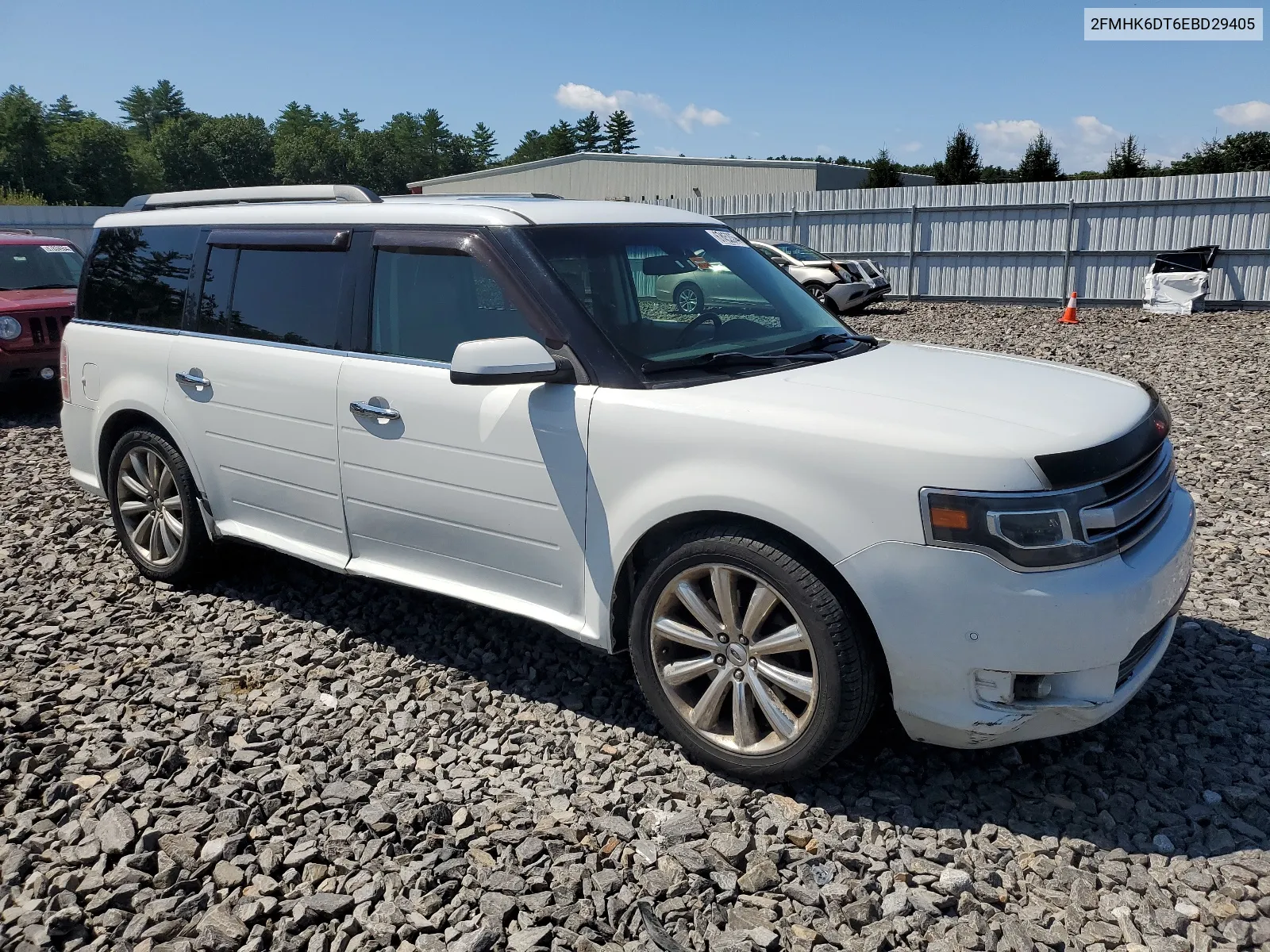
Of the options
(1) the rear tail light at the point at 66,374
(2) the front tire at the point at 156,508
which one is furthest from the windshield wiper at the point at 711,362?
(1) the rear tail light at the point at 66,374

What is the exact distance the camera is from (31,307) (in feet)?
31.6

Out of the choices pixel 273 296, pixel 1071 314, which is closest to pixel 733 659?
pixel 273 296

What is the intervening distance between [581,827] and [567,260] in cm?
203

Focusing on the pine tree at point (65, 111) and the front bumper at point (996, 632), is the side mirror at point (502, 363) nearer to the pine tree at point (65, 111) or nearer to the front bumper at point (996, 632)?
the front bumper at point (996, 632)

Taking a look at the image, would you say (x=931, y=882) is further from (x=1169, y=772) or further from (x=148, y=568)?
(x=148, y=568)

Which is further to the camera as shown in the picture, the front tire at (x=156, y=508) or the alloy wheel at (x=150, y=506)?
the alloy wheel at (x=150, y=506)

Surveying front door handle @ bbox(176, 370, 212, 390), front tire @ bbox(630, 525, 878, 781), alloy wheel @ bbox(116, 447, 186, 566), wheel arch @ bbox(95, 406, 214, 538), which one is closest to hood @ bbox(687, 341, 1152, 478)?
front tire @ bbox(630, 525, 878, 781)

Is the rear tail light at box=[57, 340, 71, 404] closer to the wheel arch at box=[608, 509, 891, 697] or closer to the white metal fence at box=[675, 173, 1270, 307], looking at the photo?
the wheel arch at box=[608, 509, 891, 697]

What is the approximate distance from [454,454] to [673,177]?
1513 inches

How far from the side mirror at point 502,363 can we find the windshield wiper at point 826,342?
0.99m

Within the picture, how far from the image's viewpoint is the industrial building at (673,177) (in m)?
38.8

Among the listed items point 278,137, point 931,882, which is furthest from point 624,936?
point 278,137

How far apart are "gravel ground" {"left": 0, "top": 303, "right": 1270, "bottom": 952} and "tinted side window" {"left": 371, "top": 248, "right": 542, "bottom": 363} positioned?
1404 millimetres

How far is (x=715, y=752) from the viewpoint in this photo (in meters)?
3.29
